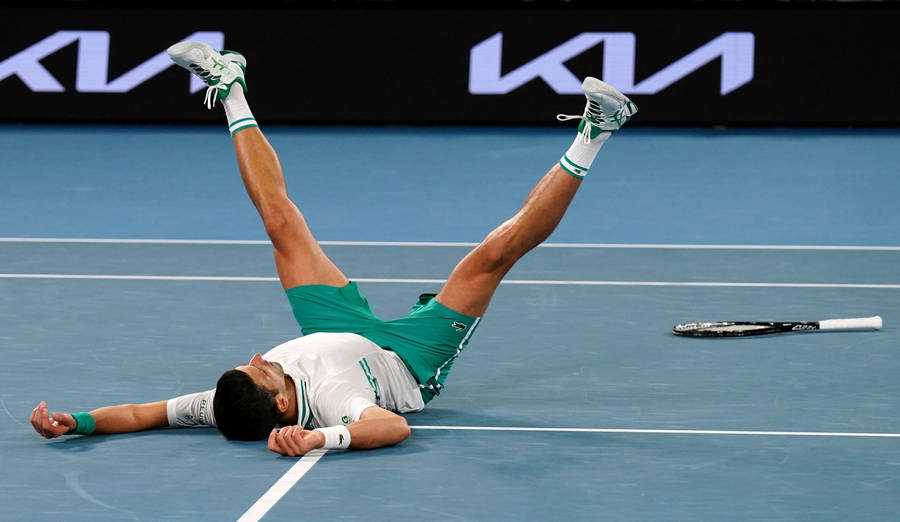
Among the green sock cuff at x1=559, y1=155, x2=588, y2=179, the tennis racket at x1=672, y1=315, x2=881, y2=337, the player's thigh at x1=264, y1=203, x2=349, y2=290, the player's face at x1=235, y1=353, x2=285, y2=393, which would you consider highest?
the green sock cuff at x1=559, y1=155, x2=588, y2=179

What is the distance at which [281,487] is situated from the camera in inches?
226

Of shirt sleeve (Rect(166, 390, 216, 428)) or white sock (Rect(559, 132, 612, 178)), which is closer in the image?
shirt sleeve (Rect(166, 390, 216, 428))

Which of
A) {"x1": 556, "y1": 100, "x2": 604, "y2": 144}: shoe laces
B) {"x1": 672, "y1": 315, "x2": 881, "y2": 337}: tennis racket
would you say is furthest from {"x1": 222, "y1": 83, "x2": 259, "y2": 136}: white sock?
{"x1": 672, "y1": 315, "x2": 881, "y2": 337}: tennis racket

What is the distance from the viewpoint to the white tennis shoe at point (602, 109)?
693 cm

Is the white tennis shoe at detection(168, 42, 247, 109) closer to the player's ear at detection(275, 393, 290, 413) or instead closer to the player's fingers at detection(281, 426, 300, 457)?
the player's ear at detection(275, 393, 290, 413)

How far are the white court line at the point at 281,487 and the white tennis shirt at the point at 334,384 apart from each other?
209 mm

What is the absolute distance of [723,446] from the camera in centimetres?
636

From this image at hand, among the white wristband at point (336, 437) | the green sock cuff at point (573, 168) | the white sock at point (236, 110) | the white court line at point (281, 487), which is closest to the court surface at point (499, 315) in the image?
the white court line at point (281, 487)

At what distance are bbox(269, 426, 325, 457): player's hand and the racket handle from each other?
12.3 ft

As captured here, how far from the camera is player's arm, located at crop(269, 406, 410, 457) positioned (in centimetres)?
598

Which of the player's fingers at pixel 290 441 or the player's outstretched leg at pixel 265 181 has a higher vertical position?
the player's outstretched leg at pixel 265 181

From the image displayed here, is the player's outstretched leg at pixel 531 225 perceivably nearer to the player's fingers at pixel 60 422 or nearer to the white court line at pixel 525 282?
the player's fingers at pixel 60 422

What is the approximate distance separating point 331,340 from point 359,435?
2.40ft

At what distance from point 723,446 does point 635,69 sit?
418 inches
